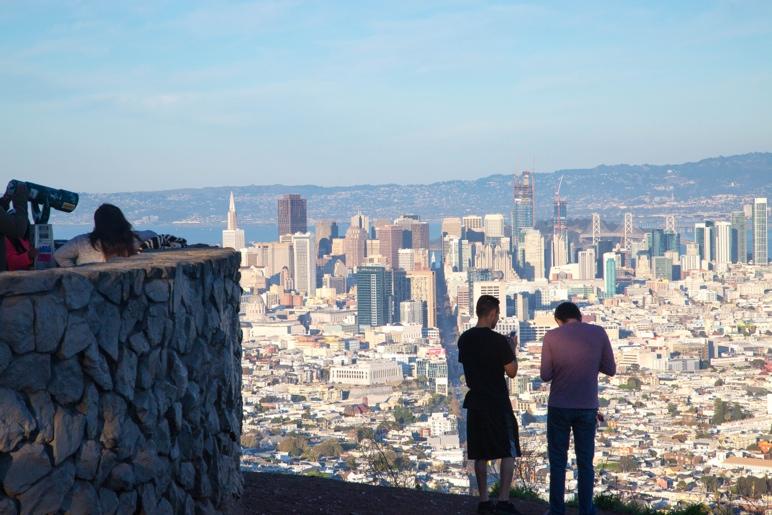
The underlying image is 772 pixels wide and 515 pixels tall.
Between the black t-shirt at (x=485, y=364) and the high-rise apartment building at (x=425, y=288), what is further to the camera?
the high-rise apartment building at (x=425, y=288)

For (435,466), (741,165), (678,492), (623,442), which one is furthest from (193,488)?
(741,165)

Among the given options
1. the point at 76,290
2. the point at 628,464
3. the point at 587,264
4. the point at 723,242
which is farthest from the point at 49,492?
the point at 587,264

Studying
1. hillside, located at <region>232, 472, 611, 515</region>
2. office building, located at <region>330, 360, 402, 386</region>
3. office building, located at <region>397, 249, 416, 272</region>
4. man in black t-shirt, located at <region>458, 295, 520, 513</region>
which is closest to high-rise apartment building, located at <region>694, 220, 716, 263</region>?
office building, located at <region>397, 249, 416, 272</region>

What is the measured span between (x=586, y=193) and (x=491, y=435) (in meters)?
72.5

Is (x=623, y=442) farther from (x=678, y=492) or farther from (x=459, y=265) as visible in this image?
(x=459, y=265)

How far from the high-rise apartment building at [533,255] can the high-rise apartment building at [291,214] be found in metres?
15.5

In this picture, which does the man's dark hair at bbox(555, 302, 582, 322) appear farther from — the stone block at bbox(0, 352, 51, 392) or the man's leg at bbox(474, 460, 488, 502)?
the stone block at bbox(0, 352, 51, 392)

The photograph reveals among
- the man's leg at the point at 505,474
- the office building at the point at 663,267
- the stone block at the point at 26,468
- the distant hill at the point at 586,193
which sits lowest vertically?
the office building at the point at 663,267

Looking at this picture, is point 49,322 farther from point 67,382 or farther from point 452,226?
point 452,226

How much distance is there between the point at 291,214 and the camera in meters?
71.0

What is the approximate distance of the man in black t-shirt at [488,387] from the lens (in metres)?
5.34

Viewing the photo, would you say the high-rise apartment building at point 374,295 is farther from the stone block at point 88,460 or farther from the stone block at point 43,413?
the stone block at point 43,413

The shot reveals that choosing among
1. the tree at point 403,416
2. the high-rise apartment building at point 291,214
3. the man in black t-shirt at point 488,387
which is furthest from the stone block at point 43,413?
the high-rise apartment building at point 291,214

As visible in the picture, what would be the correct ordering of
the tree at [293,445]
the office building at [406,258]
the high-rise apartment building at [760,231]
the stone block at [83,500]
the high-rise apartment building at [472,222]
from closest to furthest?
the stone block at [83,500], the tree at [293,445], the high-rise apartment building at [760,231], the office building at [406,258], the high-rise apartment building at [472,222]
